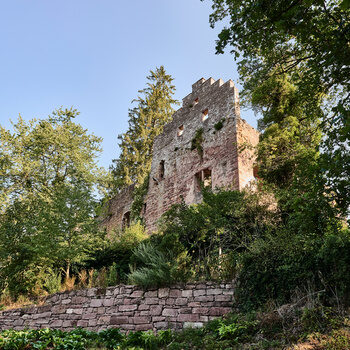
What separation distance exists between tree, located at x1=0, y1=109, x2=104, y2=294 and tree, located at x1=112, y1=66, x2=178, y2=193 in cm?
332

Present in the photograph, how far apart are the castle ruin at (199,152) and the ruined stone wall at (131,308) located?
5.19 meters

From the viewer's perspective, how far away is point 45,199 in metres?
12.9

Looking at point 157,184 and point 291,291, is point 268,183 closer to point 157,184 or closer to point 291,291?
point 291,291

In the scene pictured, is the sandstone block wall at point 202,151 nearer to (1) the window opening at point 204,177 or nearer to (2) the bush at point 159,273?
(1) the window opening at point 204,177

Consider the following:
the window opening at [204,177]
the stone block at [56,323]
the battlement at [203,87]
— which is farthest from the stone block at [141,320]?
the battlement at [203,87]

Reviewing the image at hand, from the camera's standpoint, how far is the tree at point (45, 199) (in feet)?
33.2

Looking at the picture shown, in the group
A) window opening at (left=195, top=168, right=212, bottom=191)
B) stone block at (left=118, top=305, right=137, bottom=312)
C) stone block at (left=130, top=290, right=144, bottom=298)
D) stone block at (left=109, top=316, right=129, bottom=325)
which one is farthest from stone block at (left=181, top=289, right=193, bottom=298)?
window opening at (left=195, top=168, right=212, bottom=191)

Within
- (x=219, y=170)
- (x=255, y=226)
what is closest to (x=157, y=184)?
(x=219, y=170)

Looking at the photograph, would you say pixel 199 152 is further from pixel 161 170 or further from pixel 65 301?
pixel 65 301

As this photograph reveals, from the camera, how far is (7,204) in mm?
15281

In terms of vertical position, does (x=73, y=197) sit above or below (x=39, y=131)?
below

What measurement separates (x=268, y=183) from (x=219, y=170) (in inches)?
118

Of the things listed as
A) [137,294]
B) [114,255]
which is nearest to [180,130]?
[114,255]

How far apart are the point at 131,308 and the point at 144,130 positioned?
17.0 metres
